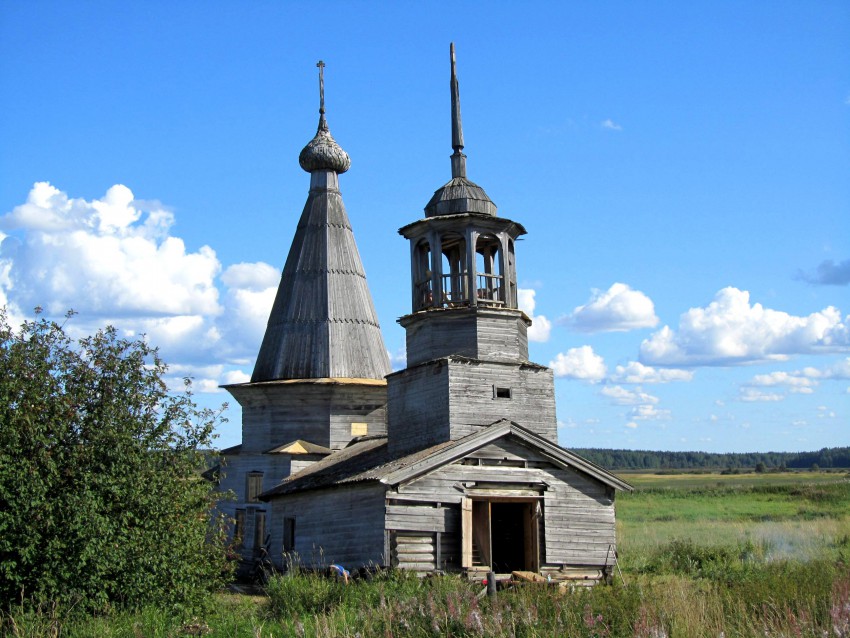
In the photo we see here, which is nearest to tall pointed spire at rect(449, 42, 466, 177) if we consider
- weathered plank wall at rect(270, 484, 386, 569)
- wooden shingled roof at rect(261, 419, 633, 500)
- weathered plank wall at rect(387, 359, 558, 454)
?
weathered plank wall at rect(387, 359, 558, 454)

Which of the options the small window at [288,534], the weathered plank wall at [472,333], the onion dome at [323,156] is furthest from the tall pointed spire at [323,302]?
the weathered plank wall at [472,333]

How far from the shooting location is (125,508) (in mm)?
13820

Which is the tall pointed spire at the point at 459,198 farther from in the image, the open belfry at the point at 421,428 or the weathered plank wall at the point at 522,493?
the weathered plank wall at the point at 522,493

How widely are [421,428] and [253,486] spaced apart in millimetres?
8080

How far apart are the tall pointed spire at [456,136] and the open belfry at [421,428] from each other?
42 mm

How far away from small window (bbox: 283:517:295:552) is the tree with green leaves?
32.1 feet

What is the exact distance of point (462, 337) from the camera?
79.8ft

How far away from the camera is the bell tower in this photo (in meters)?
23.1

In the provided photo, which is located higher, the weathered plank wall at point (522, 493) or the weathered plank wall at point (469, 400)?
the weathered plank wall at point (469, 400)

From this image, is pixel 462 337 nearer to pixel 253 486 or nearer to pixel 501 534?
pixel 501 534

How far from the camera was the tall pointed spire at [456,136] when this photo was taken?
26.9 metres

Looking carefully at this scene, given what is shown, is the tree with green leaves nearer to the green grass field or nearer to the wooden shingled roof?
the wooden shingled roof

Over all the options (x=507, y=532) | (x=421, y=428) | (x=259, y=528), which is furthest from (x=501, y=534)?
(x=259, y=528)

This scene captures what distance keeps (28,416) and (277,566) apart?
13.3 m
